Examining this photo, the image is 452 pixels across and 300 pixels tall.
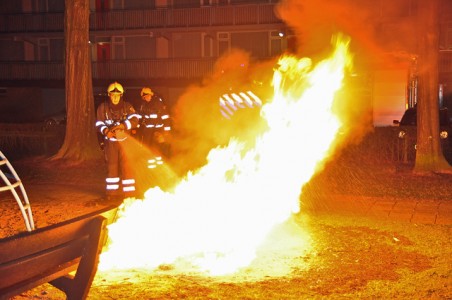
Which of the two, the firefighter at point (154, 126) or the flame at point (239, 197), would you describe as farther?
the firefighter at point (154, 126)

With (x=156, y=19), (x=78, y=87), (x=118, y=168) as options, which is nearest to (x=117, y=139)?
(x=118, y=168)

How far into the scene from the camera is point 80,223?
4.08 metres

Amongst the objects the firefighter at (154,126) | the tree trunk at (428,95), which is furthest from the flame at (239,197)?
the tree trunk at (428,95)

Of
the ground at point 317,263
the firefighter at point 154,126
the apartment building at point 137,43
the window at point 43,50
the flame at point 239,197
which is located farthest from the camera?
the window at point 43,50

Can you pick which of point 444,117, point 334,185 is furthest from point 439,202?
point 444,117

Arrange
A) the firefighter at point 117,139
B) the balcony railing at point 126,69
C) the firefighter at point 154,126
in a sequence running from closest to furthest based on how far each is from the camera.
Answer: the firefighter at point 117,139, the firefighter at point 154,126, the balcony railing at point 126,69

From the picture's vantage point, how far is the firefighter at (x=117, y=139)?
372 inches

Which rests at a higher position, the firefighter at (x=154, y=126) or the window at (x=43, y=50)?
the window at (x=43, y=50)

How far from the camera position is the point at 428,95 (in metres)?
→ 13.0

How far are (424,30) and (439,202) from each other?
4572mm

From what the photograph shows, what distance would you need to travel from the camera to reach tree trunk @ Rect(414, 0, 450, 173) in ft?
42.0

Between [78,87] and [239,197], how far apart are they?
27.5 feet

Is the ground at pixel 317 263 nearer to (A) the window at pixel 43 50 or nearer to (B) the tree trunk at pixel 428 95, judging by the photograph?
(B) the tree trunk at pixel 428 95

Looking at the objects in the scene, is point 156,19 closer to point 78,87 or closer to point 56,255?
point 78,87
